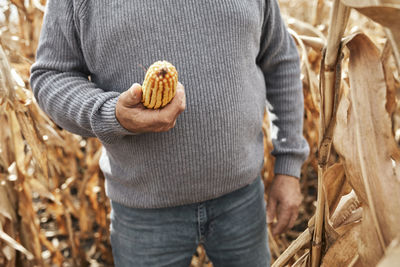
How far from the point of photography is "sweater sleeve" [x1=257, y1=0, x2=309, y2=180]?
3.39 feet


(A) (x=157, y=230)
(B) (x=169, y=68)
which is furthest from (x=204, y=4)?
(A) (x=157, y=230)

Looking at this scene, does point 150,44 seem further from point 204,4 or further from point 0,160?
point 0,160

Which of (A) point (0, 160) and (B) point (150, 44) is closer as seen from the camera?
(B) point (150, 44)

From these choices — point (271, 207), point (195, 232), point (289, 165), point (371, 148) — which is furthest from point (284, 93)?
point (371, 148)

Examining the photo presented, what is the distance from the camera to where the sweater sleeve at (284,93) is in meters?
1.03

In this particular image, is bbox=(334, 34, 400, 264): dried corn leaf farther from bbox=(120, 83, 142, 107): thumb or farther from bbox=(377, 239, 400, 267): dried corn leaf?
bbox=(120, 83, 142, 107): thumb

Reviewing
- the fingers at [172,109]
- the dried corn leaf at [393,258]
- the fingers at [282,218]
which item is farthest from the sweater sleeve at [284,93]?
the dried corn leaf at [393,258]

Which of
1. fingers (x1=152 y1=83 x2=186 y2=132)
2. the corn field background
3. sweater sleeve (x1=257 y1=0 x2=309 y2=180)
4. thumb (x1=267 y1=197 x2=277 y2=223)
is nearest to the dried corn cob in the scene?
fingers (x1=152 y1=83 x2=186 y2=132)

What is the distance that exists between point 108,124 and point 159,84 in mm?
164

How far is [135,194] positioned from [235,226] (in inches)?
10.9

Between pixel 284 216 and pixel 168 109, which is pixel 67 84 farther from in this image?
pixel 284 216

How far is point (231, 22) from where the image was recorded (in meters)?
0.84

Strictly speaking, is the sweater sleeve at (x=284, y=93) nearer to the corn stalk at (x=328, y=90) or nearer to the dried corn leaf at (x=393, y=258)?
the corn stalk at (x=328, y=90)

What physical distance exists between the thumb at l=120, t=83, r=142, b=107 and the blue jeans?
0.32m
